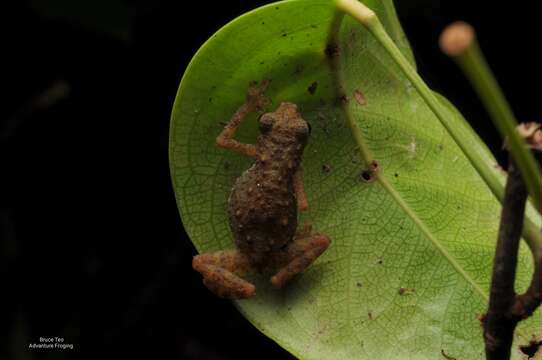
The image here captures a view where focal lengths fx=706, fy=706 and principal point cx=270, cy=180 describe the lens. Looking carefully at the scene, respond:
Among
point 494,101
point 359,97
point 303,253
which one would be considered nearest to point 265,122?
point 359,97

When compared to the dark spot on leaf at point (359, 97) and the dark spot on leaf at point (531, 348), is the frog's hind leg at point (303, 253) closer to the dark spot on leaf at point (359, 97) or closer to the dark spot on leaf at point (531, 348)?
the dark spot on leaf at point (359, 97)

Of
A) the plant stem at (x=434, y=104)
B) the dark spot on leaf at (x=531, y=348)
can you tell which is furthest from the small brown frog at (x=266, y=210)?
the dark spot on leaf at (x=531, y=348)

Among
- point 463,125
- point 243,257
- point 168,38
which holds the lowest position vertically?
point 243,257

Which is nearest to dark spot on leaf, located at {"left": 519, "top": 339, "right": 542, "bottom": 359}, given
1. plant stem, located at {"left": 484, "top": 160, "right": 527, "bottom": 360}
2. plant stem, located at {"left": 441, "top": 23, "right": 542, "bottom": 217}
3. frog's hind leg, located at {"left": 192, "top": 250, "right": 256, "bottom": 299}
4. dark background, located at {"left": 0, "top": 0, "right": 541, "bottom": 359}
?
plant stem, located at {"left": 484, "top": 160, "right": 527, "bottom": 360}

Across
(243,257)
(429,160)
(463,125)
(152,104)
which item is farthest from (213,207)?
(152,104)

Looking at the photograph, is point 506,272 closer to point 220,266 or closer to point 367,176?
point 367,176

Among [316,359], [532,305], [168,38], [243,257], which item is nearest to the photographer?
[532,305]

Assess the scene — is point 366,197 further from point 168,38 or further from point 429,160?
point 168,38

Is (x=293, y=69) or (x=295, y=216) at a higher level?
(x=293, y=69)
